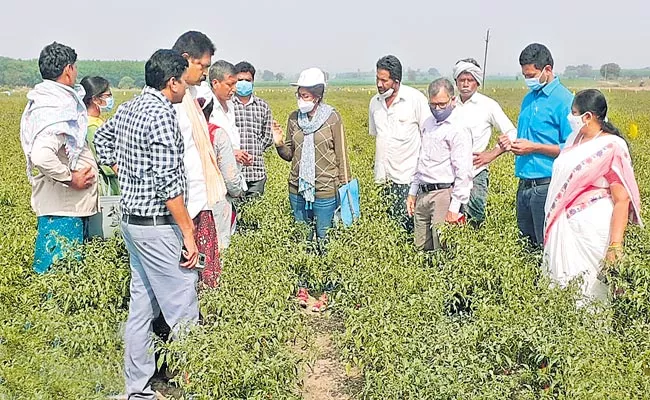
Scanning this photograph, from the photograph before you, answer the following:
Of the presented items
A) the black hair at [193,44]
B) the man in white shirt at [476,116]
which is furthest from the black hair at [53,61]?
the man in white shirt at [476,116]

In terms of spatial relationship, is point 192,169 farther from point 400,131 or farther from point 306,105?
point 400,131

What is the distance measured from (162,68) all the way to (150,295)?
1252 millimetres

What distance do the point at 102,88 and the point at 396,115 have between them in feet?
7.88

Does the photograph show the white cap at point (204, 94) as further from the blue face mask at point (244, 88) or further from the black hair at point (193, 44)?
the blue face mask at point (244, 88)

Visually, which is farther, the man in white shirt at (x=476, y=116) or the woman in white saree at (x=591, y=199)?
the man in white shirt at (x=476, y=116)

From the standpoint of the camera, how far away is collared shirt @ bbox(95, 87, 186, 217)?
3320mm

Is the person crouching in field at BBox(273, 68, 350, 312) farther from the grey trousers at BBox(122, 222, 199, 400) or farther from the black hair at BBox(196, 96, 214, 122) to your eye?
the grey trousers at BBox(122, 222, 199, 400)

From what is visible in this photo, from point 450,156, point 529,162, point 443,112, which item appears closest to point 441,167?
point 450,156

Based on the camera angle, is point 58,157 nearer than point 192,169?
No

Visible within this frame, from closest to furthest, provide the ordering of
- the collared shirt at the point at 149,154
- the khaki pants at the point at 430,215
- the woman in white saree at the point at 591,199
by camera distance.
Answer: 1. the collared shirt at the point at 149,154
2. the woman in white saree at the point at 591,199
3. the khaki pants at the point at 430,215

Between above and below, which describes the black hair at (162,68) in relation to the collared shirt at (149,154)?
above

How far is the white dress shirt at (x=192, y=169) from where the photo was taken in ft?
11.9

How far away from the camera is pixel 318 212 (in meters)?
5.46

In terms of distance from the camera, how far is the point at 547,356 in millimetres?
3219
